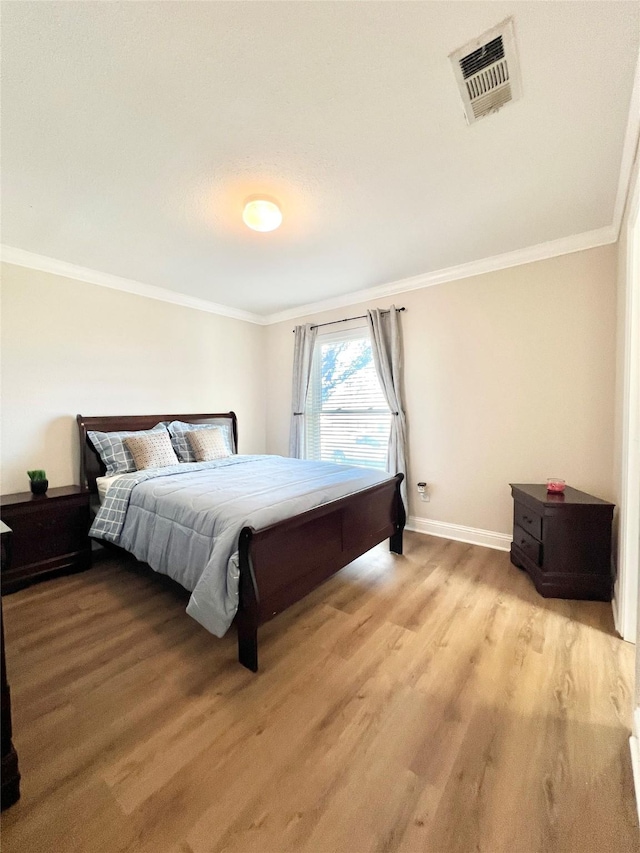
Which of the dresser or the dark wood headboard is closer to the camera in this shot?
the dresser

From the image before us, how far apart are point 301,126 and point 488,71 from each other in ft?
2.61

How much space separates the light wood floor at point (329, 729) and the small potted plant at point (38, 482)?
802mm

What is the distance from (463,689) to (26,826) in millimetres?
1646

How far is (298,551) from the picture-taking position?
195 centimetres

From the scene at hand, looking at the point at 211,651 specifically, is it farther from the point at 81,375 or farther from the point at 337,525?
the point at 81,375

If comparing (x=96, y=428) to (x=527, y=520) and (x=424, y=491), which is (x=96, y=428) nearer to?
(x=424, y=491)

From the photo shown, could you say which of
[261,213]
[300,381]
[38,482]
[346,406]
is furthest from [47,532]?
[346,406]

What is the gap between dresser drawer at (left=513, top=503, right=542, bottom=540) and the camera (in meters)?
2.40

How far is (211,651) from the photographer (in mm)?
1814

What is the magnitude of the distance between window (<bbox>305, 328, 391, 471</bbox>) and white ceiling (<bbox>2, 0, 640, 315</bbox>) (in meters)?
1.43

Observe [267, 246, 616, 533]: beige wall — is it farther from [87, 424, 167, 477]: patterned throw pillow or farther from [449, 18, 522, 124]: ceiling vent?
[87, 424, 167, 477]: patterned throw pillow

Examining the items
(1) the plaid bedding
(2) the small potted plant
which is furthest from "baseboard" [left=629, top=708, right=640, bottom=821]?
(2) the small potted plant

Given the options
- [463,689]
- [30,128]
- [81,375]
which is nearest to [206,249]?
[30,128]

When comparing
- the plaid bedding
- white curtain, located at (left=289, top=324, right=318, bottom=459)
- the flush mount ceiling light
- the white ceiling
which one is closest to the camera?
the white ceiling
